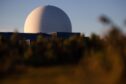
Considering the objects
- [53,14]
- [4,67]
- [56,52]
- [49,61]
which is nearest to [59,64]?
[49,61]

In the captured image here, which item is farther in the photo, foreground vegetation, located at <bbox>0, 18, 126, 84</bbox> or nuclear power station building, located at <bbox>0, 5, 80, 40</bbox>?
nuclear power station building, located at <bbox>0, 5, 80, 40</bbox>

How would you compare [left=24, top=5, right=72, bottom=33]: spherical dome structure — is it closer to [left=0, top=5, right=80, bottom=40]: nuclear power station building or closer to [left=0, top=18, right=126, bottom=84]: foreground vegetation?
[left=0, top=5, right=80, bottom=40]: nuclear power station building

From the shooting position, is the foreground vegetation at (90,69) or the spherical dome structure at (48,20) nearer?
the foreground vegetation at (90,69)

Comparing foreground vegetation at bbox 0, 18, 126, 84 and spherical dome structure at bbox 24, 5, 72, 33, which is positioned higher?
spherical dome structure at bbox 24, 5, 72, 33

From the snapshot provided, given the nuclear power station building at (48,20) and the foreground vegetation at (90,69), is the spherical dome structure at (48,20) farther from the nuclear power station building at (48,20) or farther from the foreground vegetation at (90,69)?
the foreground vegetation at (90,69)

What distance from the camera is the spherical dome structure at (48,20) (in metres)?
57.6

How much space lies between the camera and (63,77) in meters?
15.8

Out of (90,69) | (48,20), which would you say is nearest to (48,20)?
(48,20)

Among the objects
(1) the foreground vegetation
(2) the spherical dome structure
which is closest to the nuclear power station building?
(2) the spherical dome structure

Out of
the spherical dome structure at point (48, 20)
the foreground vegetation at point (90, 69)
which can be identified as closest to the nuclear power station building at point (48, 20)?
the spherical dome structure at point (48, 20)

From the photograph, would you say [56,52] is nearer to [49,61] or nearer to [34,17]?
[49,61]

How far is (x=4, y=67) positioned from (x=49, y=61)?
439cm

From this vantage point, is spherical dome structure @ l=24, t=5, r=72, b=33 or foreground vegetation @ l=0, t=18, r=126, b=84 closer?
foreground vegetation @ l=0, t=18, r=126, b=84

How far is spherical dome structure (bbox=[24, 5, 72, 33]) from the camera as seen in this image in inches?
2269
